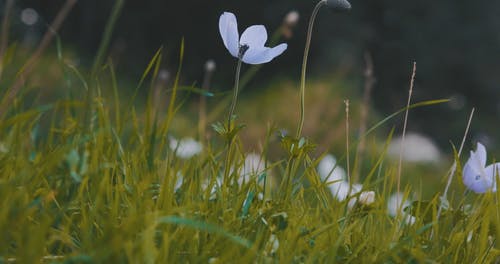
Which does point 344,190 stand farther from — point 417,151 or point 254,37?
point 417,151

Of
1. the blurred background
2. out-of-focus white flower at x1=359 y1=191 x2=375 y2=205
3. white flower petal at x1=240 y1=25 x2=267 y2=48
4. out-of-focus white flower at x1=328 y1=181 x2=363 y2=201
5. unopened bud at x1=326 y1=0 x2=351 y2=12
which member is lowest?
the blurred background

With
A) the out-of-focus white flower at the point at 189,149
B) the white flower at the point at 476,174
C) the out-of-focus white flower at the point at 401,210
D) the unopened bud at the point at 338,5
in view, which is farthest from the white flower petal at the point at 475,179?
the out-of-focus white flower at the point at 189,149

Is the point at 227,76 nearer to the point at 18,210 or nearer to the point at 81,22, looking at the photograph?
the point at 81,22

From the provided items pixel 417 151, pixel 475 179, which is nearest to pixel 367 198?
pixel 475 179

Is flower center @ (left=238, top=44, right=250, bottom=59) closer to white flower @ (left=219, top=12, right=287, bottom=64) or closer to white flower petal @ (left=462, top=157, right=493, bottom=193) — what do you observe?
white flower @ (left=219, top=12, right=287, bottom=64)

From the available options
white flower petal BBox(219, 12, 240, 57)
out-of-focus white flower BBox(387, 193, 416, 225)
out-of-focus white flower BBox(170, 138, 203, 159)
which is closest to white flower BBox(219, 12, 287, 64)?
white flower petal BBox(219, 12, 240, 57)

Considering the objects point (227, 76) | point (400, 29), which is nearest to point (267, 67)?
point (227, 76)
